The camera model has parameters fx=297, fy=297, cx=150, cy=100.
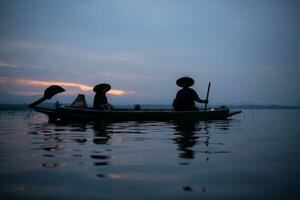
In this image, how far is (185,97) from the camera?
17109 mm

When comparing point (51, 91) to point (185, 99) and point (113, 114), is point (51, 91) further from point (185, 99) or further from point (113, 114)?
point (185, 99)

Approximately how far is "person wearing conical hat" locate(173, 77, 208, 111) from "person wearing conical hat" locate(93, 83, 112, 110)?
13.1ft

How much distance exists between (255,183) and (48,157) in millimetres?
3547

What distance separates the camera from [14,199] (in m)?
2.98

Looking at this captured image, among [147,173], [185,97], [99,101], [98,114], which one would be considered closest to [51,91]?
[99,101]

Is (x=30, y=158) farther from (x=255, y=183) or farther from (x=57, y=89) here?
(x=57, y=89)

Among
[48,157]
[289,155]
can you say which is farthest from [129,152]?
[289,155]

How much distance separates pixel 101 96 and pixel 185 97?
4.78 m

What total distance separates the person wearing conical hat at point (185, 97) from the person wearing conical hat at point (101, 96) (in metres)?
4.00

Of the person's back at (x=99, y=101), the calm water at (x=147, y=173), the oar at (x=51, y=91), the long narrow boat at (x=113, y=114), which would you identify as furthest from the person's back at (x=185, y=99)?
the calm water at (x=147, y=173)

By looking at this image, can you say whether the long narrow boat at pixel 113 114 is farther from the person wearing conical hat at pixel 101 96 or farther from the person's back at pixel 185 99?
the person wearing conical hat at pixel 101 96

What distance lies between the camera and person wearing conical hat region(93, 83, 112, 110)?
15991 millimetres

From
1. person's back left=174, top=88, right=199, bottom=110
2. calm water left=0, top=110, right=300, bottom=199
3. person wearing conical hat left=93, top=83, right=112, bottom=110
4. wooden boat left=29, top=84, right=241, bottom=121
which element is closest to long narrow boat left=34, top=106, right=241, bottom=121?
wooden boat left=29, top=84, right=241, bottom=121

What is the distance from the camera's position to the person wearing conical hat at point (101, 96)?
1599 centimetres
